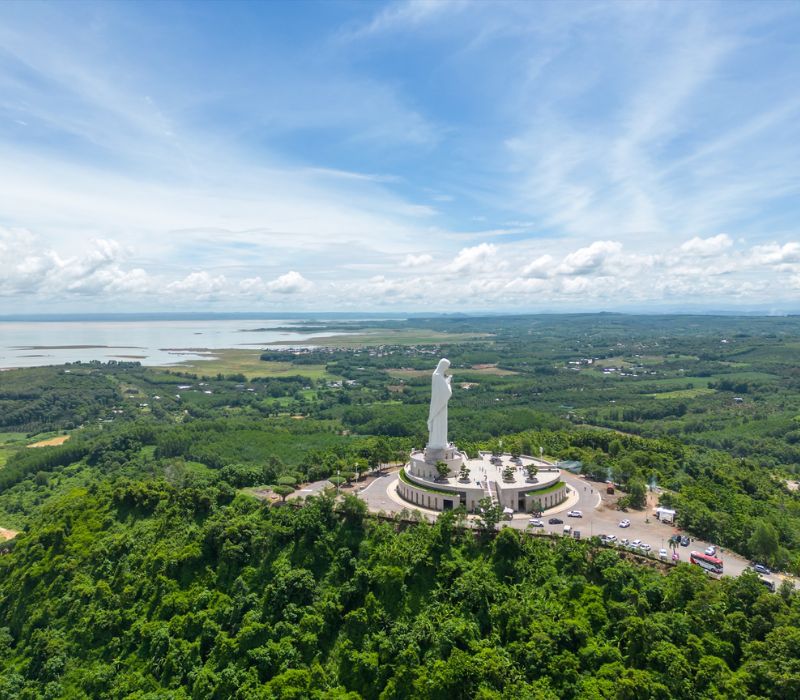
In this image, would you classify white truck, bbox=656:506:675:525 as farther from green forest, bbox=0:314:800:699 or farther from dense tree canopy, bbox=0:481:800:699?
dense tree canopy, bbox=0:481:800:699

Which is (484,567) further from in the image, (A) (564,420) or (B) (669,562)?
(A) (564,420)

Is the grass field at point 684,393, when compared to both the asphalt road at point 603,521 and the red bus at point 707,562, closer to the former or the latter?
the asphalt road at point 603,521

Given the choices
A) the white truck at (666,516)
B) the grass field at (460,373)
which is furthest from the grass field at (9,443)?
the grass field at (460,373)

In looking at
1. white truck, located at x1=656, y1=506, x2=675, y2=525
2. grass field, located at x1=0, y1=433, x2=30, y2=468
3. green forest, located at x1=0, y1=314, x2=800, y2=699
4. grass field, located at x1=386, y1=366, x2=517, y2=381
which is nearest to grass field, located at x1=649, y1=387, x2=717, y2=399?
grass field, located at x1=386, y1=366, x2=517, y2=381

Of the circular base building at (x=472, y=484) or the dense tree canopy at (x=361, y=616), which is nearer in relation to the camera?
the dense tree canopy at (x=361, y=616)

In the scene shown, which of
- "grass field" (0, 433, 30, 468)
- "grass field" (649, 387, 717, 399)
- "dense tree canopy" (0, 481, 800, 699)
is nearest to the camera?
"dense tree canopy" (0, 481, 800, 699)

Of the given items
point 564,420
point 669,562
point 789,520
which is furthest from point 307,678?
point 564,420
